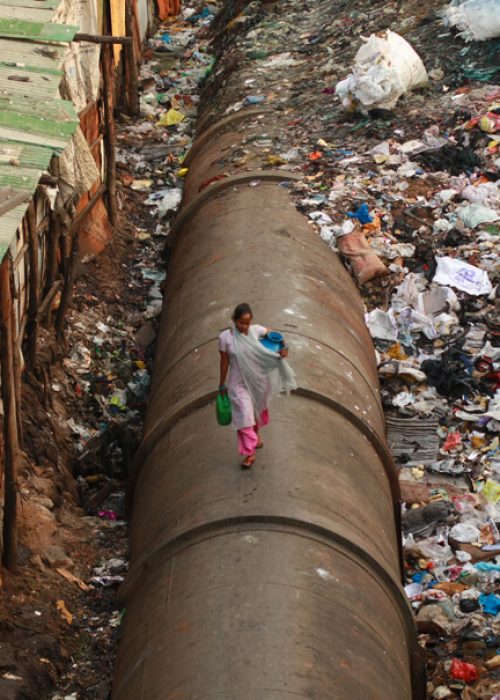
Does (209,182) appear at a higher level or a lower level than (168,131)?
lower

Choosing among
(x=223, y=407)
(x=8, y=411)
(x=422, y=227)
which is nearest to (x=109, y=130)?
(x=422, y=227)

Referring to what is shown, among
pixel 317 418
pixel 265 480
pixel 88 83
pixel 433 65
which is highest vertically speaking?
pixel 433 65

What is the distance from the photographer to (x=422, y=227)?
373 inches

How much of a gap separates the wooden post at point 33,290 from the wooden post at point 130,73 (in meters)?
6.40

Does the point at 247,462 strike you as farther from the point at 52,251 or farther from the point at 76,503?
the point at 52,251

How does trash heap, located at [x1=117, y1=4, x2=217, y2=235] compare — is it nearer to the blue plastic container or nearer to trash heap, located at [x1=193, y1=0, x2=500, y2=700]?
trash heap, located at [x1=193, y1=0, x2=500, y2=700]

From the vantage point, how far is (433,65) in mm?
12094

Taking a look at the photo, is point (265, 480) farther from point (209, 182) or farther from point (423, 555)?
point (209, 182)

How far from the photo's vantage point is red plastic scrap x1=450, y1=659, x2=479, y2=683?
5.84 metres

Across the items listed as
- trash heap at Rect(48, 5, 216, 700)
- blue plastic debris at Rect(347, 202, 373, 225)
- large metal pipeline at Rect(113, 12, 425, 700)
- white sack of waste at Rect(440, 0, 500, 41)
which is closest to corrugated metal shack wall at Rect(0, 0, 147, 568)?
trash heap at Rect(48, 5, 216, 700)

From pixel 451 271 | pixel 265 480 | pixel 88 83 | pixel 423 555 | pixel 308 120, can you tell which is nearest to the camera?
pixel 265 480

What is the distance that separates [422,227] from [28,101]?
3957 mm

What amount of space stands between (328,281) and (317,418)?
193 centimetres

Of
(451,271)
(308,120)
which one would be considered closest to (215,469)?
(451,271)
